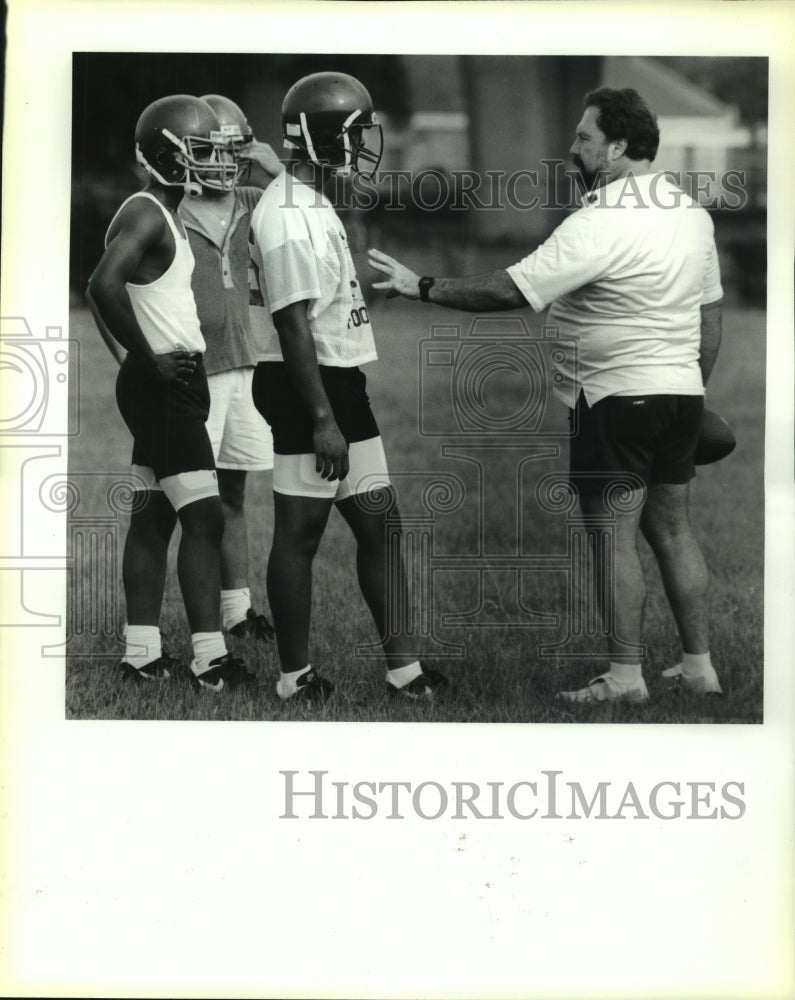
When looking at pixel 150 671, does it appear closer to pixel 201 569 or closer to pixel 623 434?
pixel 201 569

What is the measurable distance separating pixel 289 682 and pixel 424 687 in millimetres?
414

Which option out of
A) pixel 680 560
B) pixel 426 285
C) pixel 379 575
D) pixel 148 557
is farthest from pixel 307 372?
pixel 680 560

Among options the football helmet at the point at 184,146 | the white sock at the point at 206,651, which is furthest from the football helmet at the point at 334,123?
the white sock at the point at 206,651

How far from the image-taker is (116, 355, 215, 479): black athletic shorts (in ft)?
13.8

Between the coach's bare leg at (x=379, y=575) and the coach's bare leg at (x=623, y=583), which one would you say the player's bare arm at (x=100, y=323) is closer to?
the coach's bare leg at (x=379, y=575)

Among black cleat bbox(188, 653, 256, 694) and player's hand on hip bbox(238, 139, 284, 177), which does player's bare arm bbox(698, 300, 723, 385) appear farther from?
black cleat bbox(188, 653, 256, 694)

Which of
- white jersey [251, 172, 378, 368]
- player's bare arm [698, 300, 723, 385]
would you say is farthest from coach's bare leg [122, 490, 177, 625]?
player's bare arm [698, 300, 723, 385]

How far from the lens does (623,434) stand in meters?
4.18

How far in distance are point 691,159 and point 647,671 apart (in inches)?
61.3

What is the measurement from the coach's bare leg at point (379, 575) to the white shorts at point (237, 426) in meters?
0.30

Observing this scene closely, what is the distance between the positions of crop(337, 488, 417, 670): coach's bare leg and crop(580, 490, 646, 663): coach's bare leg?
1.97ft

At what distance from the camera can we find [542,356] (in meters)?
4.17

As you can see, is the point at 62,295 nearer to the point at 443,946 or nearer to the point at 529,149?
the point at 529,149

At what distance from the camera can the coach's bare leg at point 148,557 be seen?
13.9 ft
